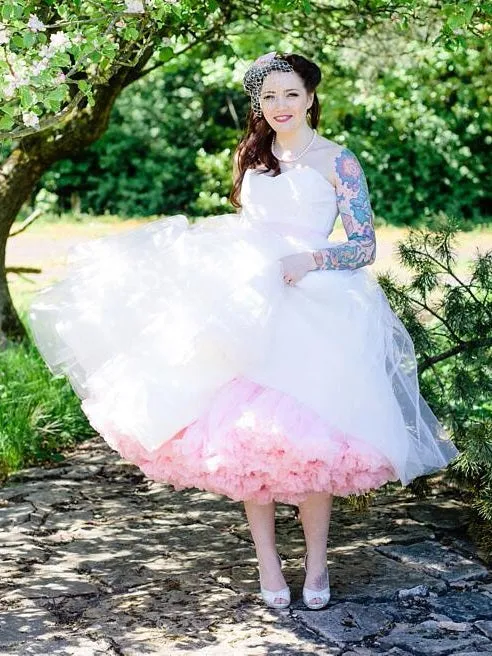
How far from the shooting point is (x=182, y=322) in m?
3.11

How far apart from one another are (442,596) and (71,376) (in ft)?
4.29

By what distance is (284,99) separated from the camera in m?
3.31

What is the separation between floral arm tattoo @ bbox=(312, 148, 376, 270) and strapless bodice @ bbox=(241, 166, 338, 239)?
5 cm

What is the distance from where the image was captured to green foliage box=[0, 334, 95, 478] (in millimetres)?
4770

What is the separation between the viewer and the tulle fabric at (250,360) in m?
2.95

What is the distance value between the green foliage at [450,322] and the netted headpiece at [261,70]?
100 cm

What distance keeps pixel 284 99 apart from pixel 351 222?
427 millimetres

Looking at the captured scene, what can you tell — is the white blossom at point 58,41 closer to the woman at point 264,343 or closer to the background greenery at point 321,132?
the woman at point 264,343

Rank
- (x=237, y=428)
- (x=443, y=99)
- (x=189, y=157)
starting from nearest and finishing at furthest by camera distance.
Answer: (x=237, y=428)
(x=443, y=99)
(x=189, y=157)

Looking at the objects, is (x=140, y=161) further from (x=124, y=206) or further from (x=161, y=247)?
(x=161, y=247)

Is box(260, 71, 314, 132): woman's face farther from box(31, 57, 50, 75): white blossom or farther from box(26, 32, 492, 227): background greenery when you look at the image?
box(26, 32, 492, 227): background greenery

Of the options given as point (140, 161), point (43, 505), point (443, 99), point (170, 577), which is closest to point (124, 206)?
point (140, 161)

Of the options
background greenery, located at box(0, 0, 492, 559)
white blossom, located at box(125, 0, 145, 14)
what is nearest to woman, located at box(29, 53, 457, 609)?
white blossom, located at box(125, 0, 145, 14)

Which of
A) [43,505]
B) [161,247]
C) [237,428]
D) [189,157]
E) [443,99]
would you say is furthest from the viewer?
[189,157]
